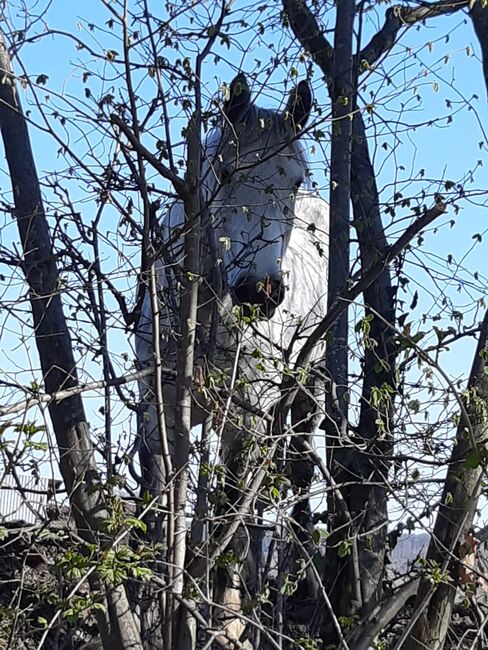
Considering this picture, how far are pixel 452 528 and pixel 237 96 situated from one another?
1854mm

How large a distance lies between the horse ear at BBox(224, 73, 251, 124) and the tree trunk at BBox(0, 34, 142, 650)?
73cm

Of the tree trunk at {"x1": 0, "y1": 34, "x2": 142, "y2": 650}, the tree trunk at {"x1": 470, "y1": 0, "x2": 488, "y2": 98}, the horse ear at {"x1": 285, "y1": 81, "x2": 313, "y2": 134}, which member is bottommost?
the tree trunk at {"x1": 0, "y1": 34, "x2": 142, "y2": 650}

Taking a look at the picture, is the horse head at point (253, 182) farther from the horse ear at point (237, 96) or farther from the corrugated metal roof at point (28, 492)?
the corrugated metal roof at point (28, 492)

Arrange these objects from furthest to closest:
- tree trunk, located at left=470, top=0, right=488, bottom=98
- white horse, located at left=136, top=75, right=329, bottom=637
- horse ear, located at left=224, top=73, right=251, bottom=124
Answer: tree trunk, located at left=470, top=0, right=488, bottom=98, white horse, located at left=136, top=75, right=329, bottom=637, horse ear, located at left=224, top=73, right=251, bottom=124

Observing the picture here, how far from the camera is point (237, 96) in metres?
3.62

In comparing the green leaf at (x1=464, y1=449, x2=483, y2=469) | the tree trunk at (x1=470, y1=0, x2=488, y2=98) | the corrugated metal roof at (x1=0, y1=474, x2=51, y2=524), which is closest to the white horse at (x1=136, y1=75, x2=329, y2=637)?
the corrugated metal roof at (x1=0, y1=474, x2=51, y2=524)

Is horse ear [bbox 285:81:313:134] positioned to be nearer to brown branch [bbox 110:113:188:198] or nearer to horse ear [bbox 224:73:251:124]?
horse ear [bbox 224:73:251:124]

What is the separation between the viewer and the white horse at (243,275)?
10.2 feet

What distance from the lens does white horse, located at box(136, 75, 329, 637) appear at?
3119 millimetres

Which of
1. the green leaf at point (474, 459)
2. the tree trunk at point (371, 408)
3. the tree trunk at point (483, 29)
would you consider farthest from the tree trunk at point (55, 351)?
the tree trunk at point (483, 29)

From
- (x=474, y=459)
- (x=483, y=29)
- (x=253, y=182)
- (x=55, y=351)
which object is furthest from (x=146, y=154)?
(x=483, y=29)

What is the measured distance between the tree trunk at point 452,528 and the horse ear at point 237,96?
4.02 feet

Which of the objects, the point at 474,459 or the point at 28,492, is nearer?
the point at 474,459

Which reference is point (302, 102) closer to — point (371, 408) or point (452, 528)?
point (371, 408)
